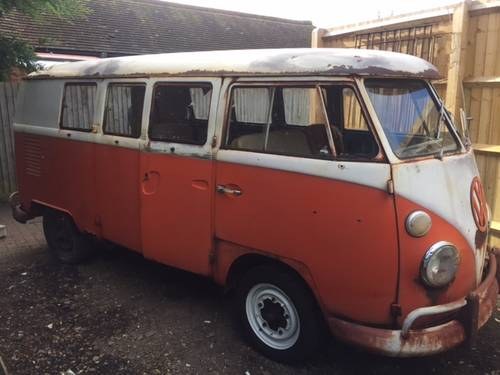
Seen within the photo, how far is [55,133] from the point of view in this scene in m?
5.08

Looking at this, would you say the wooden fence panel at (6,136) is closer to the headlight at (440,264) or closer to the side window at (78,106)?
the side window at (78,106)

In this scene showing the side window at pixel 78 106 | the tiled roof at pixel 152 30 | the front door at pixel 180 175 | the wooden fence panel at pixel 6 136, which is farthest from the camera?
the tiled roof at pixel 152 30

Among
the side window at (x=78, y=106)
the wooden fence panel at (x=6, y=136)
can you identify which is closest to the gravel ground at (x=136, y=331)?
the side window at (x=78, y=106)

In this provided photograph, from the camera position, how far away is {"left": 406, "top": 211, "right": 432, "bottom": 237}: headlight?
9.12ft

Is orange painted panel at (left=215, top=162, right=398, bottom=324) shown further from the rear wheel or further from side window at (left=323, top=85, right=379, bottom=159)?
the rear wheel

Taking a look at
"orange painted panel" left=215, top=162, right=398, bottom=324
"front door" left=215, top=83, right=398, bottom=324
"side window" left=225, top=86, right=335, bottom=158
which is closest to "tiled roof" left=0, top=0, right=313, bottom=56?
"side window" left=225, top=86, right=335, bottom=158

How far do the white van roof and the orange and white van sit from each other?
1 cm

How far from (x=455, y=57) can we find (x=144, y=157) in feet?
11.8

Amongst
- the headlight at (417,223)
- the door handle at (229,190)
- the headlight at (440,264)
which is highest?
the door handle at (229,190)

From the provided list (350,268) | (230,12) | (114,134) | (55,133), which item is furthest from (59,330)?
(230,12)

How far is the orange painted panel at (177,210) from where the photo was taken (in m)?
→ 3.69

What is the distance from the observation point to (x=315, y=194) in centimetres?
304

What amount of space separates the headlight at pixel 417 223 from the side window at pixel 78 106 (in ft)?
10.6

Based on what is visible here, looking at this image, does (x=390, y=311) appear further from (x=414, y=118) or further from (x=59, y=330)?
(x=59, y=330)
